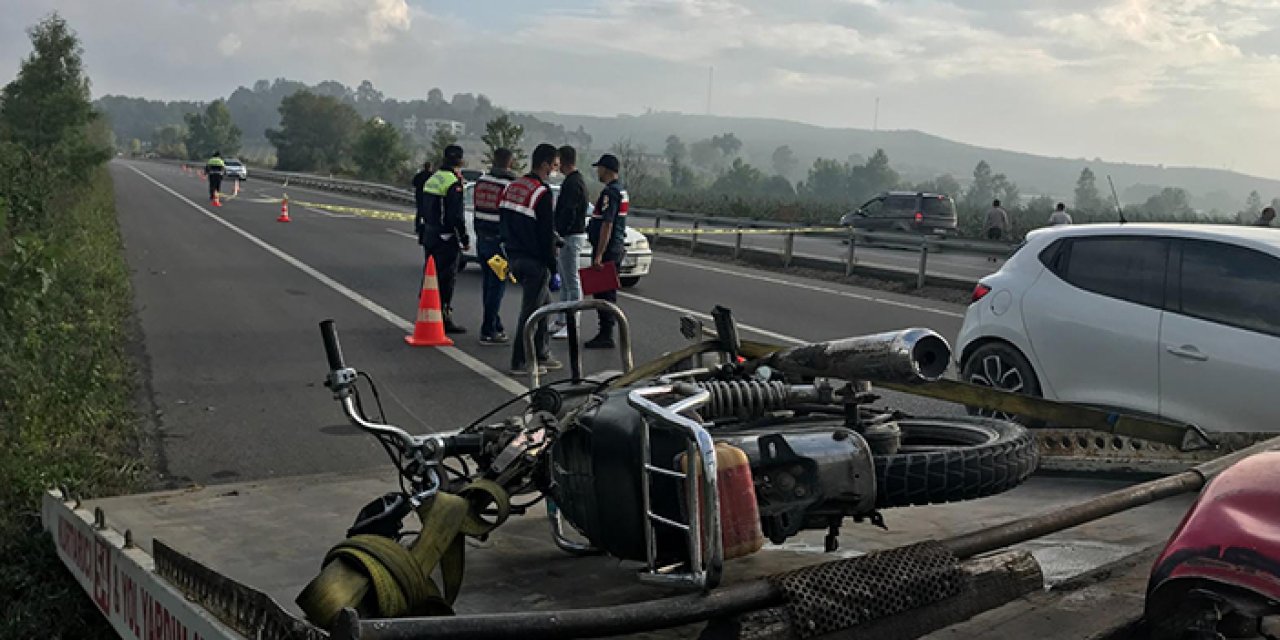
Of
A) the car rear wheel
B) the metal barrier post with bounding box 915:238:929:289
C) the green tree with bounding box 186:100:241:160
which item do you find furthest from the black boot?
the green tree with bounding box 186:100:241:160

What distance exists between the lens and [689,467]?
264cm

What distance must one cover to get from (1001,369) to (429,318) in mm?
6118

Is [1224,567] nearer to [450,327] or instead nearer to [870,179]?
[450,327]

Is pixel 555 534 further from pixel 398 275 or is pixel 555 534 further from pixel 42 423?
pixel 398 275

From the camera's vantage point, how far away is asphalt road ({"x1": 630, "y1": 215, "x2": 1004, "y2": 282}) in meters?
23.7

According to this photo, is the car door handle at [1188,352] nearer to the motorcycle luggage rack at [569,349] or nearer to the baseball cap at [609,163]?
the motorcycle luggage rack at [569,349]

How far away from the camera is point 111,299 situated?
13484mm

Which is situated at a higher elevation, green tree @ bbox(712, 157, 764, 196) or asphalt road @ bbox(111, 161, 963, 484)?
green tree @ bbox(712, 157, 764, 196)

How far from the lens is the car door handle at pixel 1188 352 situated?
6668mm

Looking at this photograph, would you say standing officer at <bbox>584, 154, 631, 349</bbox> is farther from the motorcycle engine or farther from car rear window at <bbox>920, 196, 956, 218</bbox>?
car rear window at <bbox>920, 196, 956, 218</bbox>

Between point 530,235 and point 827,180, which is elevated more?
point 827,180

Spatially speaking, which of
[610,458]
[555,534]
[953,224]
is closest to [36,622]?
[555,534]

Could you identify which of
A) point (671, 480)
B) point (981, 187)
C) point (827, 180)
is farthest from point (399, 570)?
point (981, 187)

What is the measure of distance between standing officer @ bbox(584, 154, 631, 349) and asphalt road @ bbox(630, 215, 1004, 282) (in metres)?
10.2
